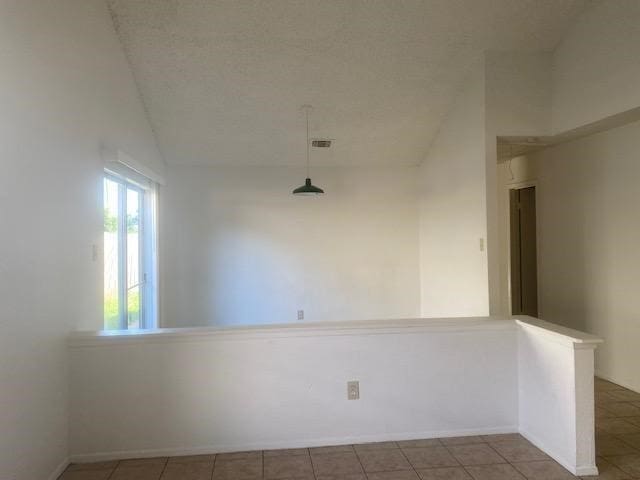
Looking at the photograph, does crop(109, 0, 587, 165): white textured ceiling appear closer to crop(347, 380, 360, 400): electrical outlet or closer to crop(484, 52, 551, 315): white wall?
crop(484, 52, 551, 315): white wall

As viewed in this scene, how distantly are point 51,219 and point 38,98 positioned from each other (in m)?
0.64

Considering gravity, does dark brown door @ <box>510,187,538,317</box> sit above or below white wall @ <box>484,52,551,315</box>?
below

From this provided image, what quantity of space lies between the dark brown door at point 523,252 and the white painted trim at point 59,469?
540cm

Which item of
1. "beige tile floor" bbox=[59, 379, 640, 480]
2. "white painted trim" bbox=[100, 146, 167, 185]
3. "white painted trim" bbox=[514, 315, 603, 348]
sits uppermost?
"white painted trim" bbox=[100, 146, 167, 185]

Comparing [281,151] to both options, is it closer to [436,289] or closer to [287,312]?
[287,312]

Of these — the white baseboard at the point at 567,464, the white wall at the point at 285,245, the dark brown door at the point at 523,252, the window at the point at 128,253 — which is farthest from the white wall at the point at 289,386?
the dark brown door at the point at 523,252

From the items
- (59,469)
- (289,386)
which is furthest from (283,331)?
(59,469)

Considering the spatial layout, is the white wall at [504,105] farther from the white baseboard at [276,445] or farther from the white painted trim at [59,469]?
the white painted trim at [59,469]

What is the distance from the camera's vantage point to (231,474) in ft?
8.79

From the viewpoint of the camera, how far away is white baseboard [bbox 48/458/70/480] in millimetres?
2600

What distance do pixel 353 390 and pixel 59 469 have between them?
1760 millimetres

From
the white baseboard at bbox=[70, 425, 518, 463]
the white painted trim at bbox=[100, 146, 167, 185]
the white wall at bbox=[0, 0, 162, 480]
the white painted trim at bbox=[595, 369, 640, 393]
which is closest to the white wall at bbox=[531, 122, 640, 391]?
the white painted trim at bbox=[595, 369, 640, 393]

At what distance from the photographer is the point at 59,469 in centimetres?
268

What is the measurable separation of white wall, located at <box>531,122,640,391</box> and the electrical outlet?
2628 mm
